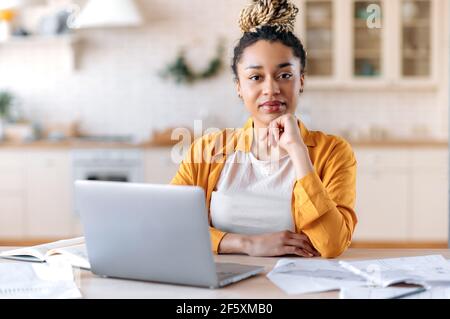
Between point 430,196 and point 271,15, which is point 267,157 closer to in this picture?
point 271,15

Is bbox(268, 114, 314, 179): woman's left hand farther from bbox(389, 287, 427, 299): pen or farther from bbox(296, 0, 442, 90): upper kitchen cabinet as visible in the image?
bbox(296, 0, 442, 90): upper kitchen cabinet

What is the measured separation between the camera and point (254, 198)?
2.25 meters

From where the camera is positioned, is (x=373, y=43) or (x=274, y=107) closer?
(x=274, y=107)

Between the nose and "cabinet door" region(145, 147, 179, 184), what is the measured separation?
3668 millimetres

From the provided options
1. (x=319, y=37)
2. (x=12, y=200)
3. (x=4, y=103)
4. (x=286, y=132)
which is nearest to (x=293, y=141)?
(x=286, y=132)

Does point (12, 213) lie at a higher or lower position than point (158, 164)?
lower

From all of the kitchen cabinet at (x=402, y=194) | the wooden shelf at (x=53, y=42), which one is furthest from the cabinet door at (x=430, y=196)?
the wooden shelf at (x=53, y=42)

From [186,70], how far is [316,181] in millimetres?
4448

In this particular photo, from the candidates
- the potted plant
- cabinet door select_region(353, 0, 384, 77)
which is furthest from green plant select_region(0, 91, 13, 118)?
cabinet door select_region(353, 0, 384, 77)

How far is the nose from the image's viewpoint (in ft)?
7.32

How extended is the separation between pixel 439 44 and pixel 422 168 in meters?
1.01
